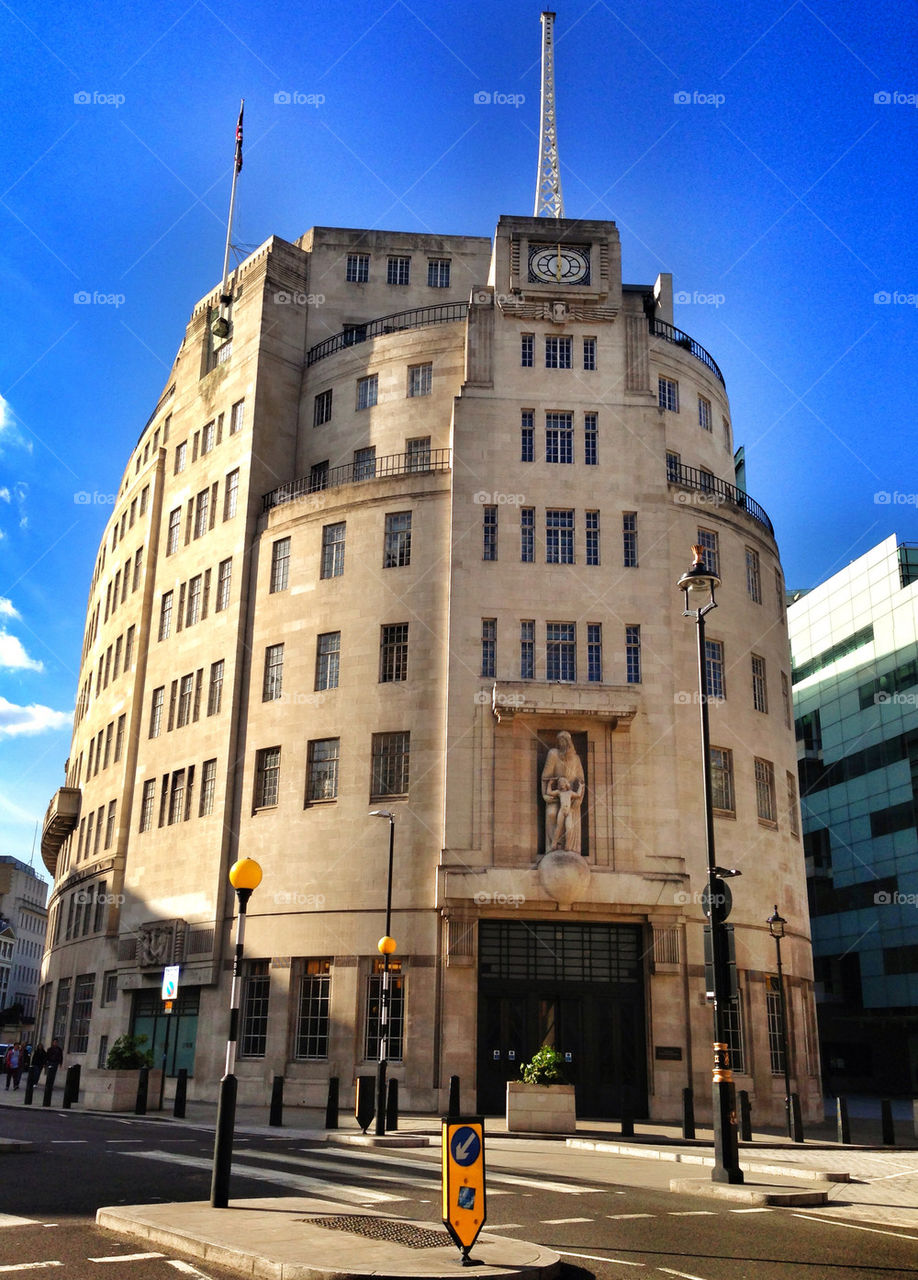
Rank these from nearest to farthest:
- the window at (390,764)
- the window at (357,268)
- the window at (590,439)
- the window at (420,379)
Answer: the window at (390,764) → the window at (590,439) → the window at (420,379) → the window at (357,268)

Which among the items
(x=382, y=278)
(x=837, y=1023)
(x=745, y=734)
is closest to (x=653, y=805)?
(x=745, y=734)

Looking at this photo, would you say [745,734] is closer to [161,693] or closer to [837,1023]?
[161,693]

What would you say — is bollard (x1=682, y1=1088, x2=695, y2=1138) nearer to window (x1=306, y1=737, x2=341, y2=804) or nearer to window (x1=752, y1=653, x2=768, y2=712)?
window (x1=306, y1=737, x2=341, y2=804)

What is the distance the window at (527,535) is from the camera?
37500 millimetres

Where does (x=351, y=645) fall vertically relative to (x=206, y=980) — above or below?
above

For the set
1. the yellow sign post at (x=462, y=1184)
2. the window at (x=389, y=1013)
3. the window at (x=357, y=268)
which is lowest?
the yellow sign post at (x=462, y=1184)

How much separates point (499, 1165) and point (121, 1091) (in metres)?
15.9

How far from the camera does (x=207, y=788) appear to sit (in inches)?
1654

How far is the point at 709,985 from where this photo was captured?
1744cm

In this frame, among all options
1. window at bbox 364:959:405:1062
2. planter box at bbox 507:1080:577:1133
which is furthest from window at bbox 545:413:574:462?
planter box at bbox 507:1080:577:1133

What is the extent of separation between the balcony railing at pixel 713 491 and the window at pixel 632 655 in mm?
5661

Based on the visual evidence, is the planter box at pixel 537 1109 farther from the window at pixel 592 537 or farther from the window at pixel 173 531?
the window at pixel 173 531

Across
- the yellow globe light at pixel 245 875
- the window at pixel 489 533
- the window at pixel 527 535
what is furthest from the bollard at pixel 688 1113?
the window at pixel 489 533

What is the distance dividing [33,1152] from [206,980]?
2163 centimetres
